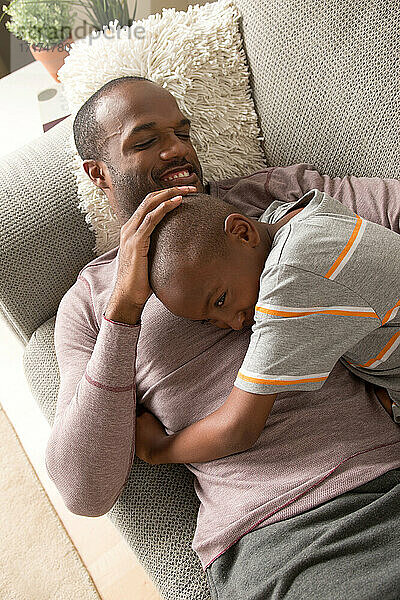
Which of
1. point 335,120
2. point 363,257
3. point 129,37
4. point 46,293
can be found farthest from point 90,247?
point 363,257

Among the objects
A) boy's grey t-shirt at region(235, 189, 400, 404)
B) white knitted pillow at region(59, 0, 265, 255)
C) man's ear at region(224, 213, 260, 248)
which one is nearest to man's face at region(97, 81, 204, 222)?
white knitted pillow at region(59, 0, 265, 255)

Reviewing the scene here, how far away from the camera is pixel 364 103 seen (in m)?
1.18

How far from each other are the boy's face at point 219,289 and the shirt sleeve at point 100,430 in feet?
0.45

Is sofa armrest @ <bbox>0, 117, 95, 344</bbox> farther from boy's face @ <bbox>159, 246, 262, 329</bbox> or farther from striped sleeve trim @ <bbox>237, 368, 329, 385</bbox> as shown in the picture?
striped sleeve trim @ <bbox>237, 368, 329, 385</bbox>

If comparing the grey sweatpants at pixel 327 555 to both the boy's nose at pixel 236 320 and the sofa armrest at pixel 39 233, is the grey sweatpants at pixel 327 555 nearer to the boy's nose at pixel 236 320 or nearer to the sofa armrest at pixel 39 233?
the boy's nose at pixel 236 320

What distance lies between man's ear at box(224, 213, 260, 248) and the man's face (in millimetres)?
245

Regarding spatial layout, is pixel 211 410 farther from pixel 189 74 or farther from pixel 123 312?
pixel 189 74

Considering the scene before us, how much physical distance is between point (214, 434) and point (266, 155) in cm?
72

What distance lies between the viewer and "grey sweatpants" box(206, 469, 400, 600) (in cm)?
83

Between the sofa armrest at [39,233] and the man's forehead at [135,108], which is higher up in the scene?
the man's forehead at [135,108]

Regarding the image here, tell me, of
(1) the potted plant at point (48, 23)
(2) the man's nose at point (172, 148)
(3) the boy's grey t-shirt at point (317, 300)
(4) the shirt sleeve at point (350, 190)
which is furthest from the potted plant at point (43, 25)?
(3) the boy's grey t-shirt at point (317, 300)

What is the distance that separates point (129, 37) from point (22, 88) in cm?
73

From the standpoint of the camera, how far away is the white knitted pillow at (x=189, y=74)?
1.31 m

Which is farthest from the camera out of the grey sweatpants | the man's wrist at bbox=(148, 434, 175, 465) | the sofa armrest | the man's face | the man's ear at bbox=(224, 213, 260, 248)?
the sofa armrest
